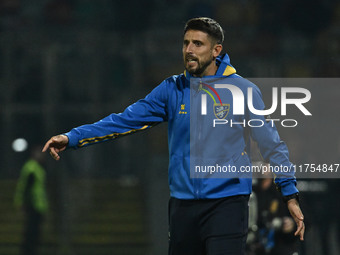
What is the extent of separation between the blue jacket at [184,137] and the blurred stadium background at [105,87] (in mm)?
7353

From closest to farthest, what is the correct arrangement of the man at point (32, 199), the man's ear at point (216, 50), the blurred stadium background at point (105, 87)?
1. the man's ear at point (216, 50)
2. the man at point (32, 199)
3. the blurred stadium background at point (105, 87)

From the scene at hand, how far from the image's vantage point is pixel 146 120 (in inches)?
175

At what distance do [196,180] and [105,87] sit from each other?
8558 mm

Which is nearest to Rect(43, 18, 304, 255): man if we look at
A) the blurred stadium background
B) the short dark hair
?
the short dark hair

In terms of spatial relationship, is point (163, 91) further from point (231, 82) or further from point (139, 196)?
point (139, 196)

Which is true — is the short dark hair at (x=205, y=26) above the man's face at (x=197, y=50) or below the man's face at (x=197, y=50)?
above

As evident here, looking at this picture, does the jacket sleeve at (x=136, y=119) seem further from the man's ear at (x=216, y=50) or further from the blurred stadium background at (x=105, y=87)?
the blurred stadium background at (x=105, y=87)

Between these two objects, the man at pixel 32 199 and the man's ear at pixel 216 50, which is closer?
the man's ear at pixel 216 50

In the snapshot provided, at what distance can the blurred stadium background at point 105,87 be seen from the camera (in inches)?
478

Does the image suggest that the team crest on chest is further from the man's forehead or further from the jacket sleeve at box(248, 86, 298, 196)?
the man's forehead

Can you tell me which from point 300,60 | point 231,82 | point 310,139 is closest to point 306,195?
point 310,139

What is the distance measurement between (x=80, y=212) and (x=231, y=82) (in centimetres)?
842

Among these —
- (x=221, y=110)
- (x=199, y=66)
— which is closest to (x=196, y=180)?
(x=221, y=110)

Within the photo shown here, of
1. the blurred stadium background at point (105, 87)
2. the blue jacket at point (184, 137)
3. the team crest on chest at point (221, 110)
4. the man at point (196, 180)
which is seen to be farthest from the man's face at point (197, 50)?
the blurred stadium background at point (105, 87)
